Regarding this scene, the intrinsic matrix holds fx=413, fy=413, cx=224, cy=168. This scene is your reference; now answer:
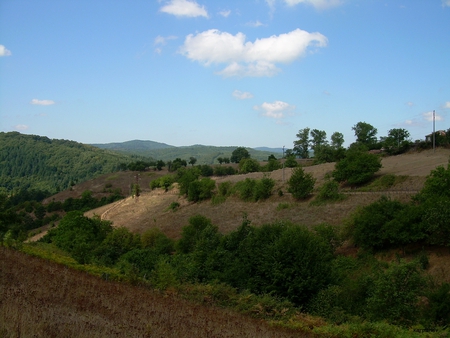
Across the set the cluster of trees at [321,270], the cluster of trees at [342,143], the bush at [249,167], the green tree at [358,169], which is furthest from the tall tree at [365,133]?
the cluster of trees at [321,270]

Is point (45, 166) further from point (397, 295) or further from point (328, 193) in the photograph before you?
point (397, 295)

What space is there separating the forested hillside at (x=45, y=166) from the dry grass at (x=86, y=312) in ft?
481

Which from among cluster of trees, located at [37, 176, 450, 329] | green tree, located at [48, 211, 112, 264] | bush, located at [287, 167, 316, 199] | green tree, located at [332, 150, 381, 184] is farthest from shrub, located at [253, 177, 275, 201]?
green tree, located at [48, 211, 112, 264]

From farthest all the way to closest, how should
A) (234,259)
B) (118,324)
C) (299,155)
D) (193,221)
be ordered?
(299,155) < (193,221) < (234,259) < (118,324)

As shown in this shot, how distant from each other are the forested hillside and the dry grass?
14651 centimetres

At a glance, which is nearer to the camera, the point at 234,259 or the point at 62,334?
the point at 62,334

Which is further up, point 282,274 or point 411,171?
point 411,171

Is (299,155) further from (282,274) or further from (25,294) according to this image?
(25,294)

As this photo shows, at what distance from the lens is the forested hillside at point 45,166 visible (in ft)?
516

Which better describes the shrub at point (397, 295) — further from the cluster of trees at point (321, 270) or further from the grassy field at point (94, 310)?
the grassy field at point (94, 310)

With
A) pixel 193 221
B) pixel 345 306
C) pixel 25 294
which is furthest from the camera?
pixel 193 221

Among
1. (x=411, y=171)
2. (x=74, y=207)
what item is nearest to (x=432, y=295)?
(x=411, y=171)

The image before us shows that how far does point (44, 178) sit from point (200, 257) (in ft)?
510

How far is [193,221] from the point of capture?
132 ft
